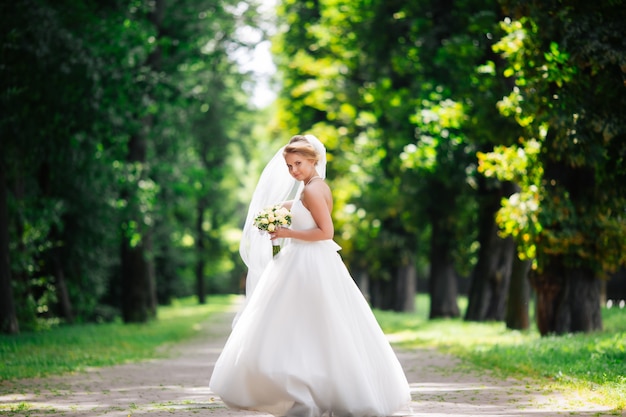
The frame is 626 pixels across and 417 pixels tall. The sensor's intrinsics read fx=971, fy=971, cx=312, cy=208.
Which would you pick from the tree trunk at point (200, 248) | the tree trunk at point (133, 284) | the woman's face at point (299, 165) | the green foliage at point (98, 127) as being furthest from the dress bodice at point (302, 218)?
the tree trunk at point (200, 248)

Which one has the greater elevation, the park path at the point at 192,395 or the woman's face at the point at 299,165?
the woman's face at the point at 299,165

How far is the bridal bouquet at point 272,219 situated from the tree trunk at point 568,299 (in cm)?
1054

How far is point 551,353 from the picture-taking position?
46.0ft

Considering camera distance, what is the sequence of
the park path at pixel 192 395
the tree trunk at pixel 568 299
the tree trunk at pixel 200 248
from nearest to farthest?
the park path at pixel 192 395, the tree trunk at pixel 568 299, the tree trunk at pixel 200 248

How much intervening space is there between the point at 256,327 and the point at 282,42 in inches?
1144

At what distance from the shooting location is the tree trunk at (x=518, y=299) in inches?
843

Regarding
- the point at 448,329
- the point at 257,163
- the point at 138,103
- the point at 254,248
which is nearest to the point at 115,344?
the point at 138,103

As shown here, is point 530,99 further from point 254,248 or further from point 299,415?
point 299,415

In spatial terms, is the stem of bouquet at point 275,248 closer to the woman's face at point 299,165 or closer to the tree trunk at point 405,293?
the woman's face at point 299,165

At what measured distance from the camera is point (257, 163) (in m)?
62.1

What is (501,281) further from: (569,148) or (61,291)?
(61,291)

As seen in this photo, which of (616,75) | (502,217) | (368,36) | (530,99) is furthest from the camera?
(368,36)

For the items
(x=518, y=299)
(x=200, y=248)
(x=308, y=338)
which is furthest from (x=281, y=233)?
(x=200, y=248)

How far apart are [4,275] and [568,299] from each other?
11633 millimetres
